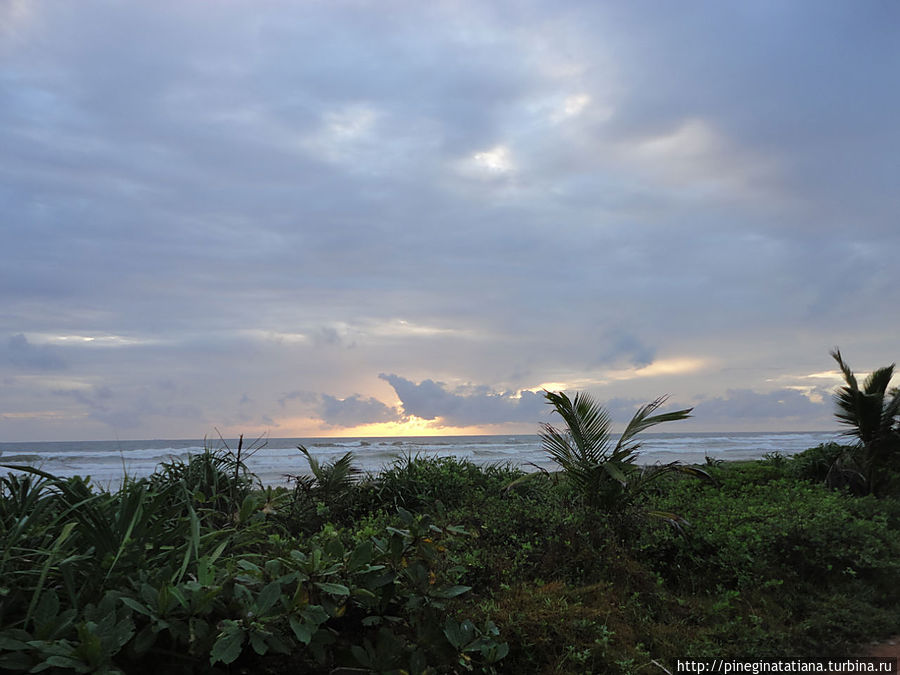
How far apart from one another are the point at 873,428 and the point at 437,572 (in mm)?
10331

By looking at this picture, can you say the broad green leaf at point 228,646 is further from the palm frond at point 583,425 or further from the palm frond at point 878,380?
the palm frond at point 878,380

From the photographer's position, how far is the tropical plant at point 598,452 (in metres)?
6.51

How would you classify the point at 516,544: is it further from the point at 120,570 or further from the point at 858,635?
the point at 120,570

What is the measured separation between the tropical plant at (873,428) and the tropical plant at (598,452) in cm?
597

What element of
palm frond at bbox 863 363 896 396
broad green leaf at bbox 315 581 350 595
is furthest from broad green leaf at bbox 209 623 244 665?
palm frond at bbox 863 363 896 396

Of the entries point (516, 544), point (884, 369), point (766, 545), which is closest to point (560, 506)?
point (516, 544)

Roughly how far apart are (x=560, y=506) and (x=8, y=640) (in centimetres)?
541

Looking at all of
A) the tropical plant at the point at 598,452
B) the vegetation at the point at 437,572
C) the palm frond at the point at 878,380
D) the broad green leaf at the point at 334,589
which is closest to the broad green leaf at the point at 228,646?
the vegetation at the point at 437,572

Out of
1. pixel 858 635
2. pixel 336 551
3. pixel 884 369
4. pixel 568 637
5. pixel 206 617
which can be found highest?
pixel 884 369

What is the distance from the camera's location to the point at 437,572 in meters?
3.96

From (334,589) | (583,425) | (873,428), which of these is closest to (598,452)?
(583,425)

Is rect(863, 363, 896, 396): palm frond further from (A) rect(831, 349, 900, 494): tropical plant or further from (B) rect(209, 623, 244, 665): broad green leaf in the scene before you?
(B) rect(209, 623, 244, 665): broad green leaf

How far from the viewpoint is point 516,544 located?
5371 millimetres

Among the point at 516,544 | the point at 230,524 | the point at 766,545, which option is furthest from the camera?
the point at 766,545
